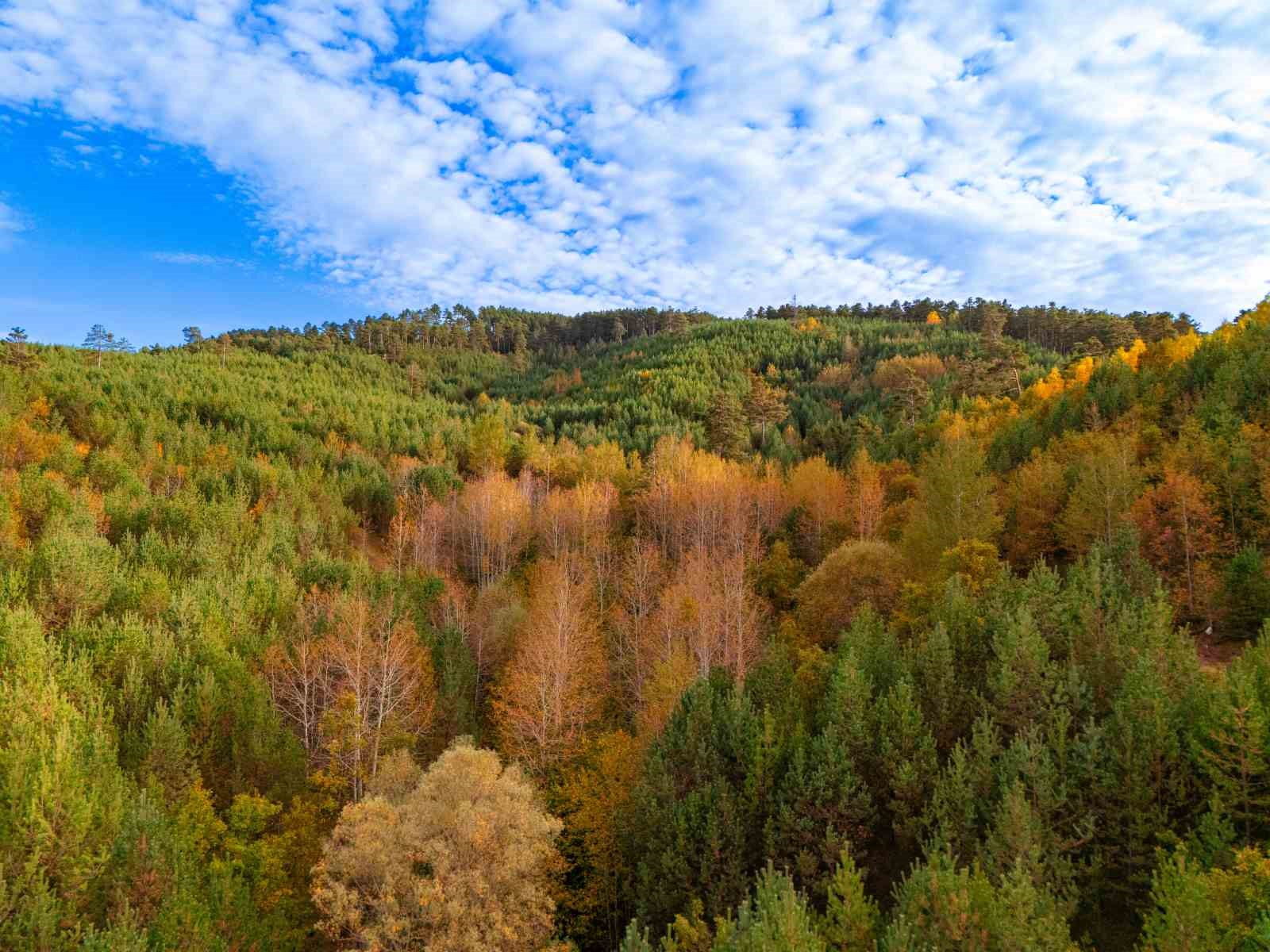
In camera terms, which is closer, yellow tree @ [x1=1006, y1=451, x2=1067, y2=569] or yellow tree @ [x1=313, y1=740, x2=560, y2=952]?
yellow tree @ [x1=313, y1=740, x2=560, y2=952]

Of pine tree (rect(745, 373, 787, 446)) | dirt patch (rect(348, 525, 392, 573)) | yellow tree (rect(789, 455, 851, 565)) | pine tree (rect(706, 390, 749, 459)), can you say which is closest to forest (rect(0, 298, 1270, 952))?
yellow tree (rect(789, 455, 851, 565))

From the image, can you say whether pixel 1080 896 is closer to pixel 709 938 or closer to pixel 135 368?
pixel 709 938

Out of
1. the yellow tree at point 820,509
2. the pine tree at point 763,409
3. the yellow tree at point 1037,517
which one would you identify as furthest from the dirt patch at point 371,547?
the yellow tree at point 1037,517

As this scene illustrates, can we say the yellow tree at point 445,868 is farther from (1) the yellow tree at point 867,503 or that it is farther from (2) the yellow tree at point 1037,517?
(1) the yellow tree at point 867,503

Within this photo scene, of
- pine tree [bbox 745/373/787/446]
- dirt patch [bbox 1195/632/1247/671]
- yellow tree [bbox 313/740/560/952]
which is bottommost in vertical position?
yellow tree [bbox 313/740/560/952]

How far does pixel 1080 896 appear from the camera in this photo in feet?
A: 62.7

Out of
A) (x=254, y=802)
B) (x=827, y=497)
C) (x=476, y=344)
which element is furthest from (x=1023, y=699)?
(x=476, y=344)

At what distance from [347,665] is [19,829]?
13525 mm

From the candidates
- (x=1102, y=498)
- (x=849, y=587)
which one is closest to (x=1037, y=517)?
(x=1102, y=498)

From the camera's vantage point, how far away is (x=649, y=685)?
116 ft

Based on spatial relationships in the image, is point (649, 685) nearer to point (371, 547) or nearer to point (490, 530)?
point (490, 530)

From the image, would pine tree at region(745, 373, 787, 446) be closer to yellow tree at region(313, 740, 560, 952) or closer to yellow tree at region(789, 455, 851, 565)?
yellow tree at region(789, 455, 851, 565)

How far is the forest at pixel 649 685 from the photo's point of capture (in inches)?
748

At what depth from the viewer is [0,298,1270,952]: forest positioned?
19.0 m
